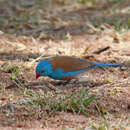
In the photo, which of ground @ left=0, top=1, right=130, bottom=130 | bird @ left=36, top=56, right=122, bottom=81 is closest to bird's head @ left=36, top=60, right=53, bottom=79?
bird @ left=36, top=56, right=122, bottom=81

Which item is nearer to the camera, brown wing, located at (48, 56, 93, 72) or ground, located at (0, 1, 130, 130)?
ground, located at (0, 1, 130, 130)

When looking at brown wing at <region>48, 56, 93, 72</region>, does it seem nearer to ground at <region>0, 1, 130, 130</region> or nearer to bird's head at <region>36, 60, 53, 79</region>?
bird's head at <region>36, 60, 53, 79</region>

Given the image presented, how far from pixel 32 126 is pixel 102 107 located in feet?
2.82

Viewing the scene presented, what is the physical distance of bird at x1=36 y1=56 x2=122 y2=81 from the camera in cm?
520

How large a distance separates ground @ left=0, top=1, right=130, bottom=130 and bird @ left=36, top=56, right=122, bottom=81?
0.14m

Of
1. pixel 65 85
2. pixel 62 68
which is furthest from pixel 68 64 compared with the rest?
pixel 65 85

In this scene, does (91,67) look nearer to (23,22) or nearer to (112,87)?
(112,87)

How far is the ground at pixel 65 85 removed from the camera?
162 inches

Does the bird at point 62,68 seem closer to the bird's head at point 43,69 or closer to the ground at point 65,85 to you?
the bird's head at point 43,69

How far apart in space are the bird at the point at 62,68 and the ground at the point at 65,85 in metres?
0.14

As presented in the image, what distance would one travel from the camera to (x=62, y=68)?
17.2 feet

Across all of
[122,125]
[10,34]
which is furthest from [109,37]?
[122,125]

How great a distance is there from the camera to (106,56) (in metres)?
6.56

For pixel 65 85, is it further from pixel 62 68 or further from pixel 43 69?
pixel 43 69
